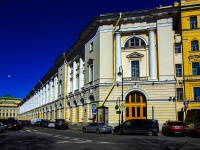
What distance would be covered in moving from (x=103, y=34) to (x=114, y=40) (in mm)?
1841

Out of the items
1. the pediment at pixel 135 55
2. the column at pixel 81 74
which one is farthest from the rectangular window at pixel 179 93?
the column at pixel 81 74

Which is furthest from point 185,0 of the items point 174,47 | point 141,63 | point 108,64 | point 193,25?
point 108,64

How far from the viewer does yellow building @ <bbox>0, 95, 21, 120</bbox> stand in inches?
5846

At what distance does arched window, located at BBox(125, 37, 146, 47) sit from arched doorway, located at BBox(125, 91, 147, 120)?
6784mm

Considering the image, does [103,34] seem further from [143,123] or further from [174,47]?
[143,123]

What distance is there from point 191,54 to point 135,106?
10015 mm

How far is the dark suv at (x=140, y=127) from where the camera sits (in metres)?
26.7

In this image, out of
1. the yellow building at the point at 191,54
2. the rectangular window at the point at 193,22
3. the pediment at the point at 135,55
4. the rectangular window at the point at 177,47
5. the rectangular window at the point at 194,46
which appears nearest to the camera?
the yellow building at the point at 191,54

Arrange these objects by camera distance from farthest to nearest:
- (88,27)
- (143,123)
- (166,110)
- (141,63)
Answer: (88,27) < (141,63) < (166,110) < (143,123)

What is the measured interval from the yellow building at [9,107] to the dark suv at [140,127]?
132 metres

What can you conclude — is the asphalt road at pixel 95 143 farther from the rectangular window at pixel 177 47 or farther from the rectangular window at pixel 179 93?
the rectangular window at pixel 177 47

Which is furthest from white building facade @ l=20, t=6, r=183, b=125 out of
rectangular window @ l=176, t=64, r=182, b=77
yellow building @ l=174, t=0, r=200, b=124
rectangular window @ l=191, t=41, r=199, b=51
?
rectangular window @ l=191, t=41, r=199, b=51

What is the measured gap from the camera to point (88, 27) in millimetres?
42656

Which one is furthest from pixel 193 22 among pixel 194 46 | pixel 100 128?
pixel 100 128
